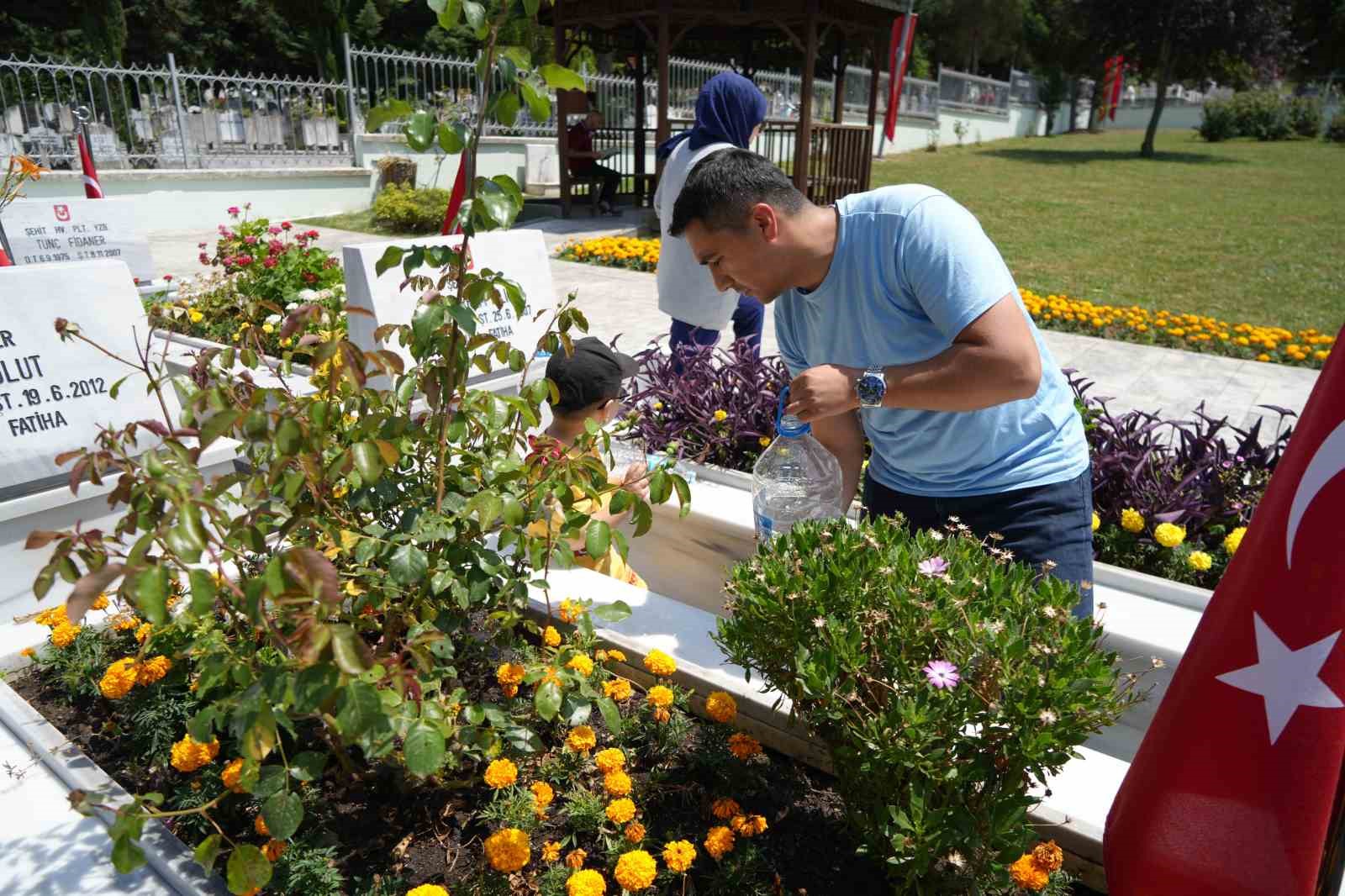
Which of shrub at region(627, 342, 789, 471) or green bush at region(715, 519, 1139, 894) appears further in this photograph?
shrub at region(627, 342, 789, 471)

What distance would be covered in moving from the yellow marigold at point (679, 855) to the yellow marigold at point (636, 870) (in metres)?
0.03

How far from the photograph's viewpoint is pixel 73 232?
6996mm

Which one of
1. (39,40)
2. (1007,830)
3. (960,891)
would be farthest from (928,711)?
(39,40)

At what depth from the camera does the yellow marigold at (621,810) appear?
4.59 ft

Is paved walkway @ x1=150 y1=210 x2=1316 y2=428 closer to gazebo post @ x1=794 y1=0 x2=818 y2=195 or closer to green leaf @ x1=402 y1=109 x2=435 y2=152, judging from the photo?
green leaf @ x1=402 y1=109 x2=435 y2=152

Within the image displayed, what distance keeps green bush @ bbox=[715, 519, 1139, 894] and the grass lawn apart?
9003 millimetres

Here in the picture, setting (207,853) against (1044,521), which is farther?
(1044,521)

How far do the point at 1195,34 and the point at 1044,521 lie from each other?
1317 inches

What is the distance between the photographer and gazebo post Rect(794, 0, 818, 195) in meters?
12.6

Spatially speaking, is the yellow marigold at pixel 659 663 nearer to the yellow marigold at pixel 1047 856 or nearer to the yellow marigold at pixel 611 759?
the yellow marigold at pixel 611 759

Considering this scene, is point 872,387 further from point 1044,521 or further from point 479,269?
point 479,269

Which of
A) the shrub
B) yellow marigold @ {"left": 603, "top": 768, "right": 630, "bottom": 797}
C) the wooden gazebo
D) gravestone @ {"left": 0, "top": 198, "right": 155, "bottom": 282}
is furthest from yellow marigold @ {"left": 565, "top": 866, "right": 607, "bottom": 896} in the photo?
the wooden gazebo

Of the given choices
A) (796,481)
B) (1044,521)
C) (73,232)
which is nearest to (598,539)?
(1044,521)

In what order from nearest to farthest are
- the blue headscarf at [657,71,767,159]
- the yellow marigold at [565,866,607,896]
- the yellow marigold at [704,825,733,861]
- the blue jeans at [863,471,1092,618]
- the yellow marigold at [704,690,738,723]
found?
1. the yellow marigold at [565,866,607,896]
2. the yellow marigold at [704,825,733,861]
3. the yellow marigold at [704,690,738,723]
4. the blue jeans at [863,471,1092,618]
5. the blue headscarf at [657,71,767,159]
